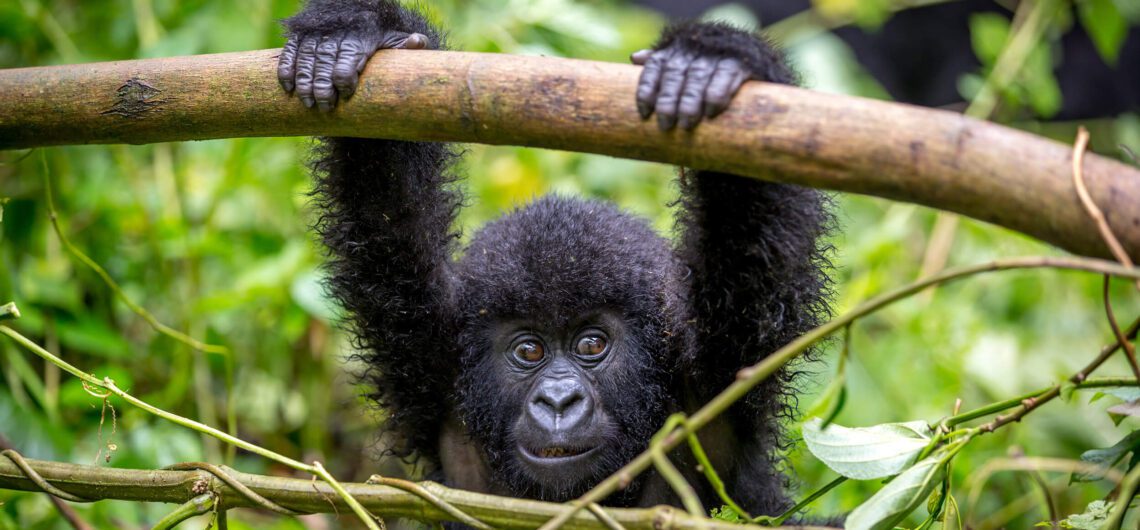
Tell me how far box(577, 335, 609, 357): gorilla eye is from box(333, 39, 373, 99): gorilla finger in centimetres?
128

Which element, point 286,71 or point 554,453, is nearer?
point 286,71

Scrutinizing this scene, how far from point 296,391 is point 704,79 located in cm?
444

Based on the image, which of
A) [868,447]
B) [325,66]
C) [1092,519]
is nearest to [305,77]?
[325,66]

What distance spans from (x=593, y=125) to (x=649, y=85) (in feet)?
0.50

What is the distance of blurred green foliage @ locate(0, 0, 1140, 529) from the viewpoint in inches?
180

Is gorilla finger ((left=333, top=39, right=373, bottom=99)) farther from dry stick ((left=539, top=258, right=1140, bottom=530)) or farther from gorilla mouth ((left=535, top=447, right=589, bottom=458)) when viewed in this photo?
gorilla mouth ((left=535, top=447, right=589, bottom=458))

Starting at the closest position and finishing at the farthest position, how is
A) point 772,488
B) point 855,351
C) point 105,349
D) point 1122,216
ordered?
point 1122,216, point 772,488, point 105,349, point 855,351

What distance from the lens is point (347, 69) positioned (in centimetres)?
243

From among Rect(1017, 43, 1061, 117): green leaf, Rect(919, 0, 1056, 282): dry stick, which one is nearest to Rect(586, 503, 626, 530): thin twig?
Rect(919, 0, 1056, 282): dry stick

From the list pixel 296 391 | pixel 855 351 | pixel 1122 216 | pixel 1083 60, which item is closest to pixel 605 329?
pixel 1122 216

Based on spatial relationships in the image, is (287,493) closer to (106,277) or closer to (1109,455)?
(106,277)

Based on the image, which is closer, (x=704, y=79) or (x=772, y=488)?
(x=704, y=79)

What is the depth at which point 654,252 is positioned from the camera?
139 inches

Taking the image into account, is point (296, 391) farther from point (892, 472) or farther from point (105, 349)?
point (892, 472)
